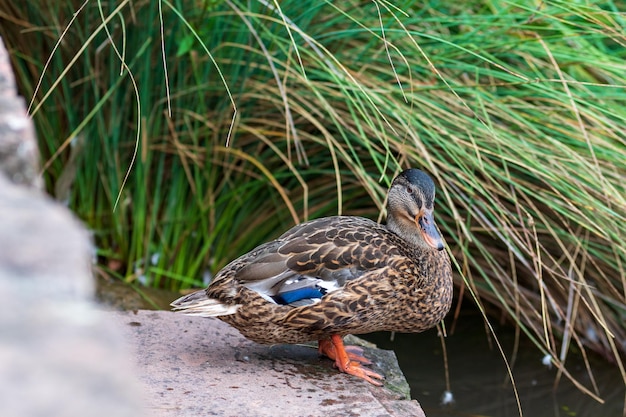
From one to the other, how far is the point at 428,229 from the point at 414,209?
0.09 m

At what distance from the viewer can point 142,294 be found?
13.2 feet

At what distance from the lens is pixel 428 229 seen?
122 inches

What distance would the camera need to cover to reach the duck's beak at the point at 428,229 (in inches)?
120

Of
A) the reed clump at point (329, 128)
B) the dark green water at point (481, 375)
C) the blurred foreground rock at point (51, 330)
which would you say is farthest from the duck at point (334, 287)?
the blurred foreground rock at point (51, 330)

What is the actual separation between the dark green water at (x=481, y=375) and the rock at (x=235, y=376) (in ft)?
2.28

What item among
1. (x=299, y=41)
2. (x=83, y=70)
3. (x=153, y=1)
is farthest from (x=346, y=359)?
(x=83, y=70)

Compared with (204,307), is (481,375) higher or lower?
lower

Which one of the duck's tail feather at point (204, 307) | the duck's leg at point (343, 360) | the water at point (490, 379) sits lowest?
the water at point (490, 379)

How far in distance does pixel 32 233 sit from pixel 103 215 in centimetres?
337

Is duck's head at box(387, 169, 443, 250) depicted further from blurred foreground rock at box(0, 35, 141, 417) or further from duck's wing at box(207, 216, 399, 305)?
blurred foreground rock at box(0, 35, 141, 417)

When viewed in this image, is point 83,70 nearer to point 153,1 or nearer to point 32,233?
point 153,1

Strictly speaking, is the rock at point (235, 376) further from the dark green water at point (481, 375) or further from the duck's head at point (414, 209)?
the dark green water at point (481, 375)

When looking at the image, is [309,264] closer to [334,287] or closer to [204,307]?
→ [334,287]

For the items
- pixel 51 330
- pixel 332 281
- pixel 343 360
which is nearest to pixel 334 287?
pixel 332 281
